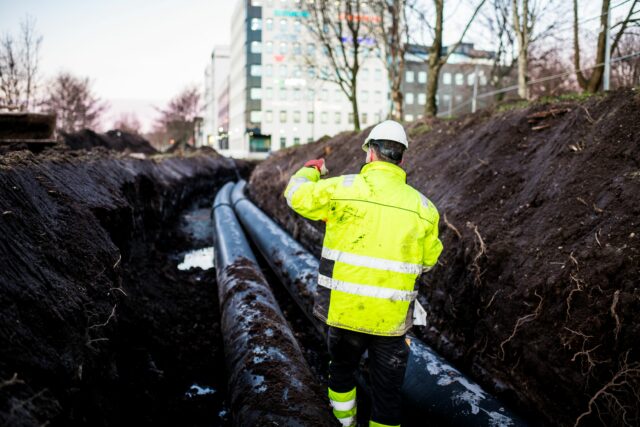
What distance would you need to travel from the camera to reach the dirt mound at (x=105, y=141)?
18781 millimetres

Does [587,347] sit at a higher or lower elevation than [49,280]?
lower

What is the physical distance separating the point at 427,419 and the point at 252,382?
1.22 metres

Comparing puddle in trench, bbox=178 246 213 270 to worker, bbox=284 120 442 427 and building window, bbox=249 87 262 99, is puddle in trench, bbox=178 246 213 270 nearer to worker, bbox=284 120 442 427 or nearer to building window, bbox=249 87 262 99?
worker, bbox=284 120 442 427

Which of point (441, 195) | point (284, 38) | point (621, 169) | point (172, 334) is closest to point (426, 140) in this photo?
point (441, 195)

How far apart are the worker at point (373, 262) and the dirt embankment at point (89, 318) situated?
1346 millimetres

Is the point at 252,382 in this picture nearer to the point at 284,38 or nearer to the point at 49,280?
the point at 49,280

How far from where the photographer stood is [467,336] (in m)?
3.46

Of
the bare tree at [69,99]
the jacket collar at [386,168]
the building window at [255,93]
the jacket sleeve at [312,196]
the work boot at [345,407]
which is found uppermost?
the building window at [255,93]

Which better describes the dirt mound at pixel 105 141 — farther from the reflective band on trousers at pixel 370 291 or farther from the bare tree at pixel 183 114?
the reflective band on trousers at pixel 370 291

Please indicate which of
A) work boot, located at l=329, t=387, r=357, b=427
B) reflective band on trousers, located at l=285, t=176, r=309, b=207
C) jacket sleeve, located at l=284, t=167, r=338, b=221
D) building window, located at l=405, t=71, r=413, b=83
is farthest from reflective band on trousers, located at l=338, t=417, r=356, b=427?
building window, located at l=405, t=71, r=413, b=83

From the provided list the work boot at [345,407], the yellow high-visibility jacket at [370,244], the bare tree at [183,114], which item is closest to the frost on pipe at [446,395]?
the work boot at [345,407]

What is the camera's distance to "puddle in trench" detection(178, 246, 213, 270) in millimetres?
7566

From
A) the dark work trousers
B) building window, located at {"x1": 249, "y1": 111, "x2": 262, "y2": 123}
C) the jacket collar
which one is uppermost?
building window, located at {"x1": 249, "y1": 111, "x2": 262, "y2": 123}

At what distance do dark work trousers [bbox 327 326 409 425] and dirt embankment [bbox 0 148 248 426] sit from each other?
1389 millimetres
